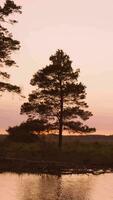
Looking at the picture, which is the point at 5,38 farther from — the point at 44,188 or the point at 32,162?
the point at 44,188

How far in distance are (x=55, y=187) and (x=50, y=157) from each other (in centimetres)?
1657

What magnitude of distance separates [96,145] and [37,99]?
29.6 ft

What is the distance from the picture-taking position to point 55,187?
1282 inches

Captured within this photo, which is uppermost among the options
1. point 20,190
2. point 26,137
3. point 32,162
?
point 26,137

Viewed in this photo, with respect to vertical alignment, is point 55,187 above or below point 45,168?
below

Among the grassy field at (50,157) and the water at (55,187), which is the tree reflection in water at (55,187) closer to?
the water at (55,187)

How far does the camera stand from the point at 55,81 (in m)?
58.4

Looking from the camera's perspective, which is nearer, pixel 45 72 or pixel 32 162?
pixel 32 162

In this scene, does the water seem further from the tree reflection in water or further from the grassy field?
the grassy field

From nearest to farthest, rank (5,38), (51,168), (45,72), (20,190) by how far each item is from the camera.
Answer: (20,190) → (51,168) → (5,38) → (45,72)

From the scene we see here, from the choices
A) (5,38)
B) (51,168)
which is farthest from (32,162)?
(5,38)

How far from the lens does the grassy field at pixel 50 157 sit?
1740 inches

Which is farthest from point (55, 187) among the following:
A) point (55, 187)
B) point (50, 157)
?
point (50, 157)

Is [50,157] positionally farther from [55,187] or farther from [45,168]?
[55,187]
